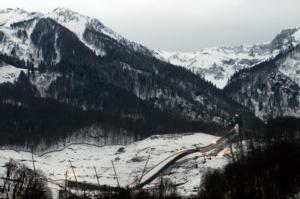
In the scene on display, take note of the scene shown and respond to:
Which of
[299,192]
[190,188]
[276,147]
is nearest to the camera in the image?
[299,192]

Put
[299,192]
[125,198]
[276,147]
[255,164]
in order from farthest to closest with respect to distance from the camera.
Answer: [276,147]
[255,164]
[125,198]
[299,192]

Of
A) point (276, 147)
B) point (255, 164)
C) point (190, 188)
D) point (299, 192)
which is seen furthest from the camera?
point (190, 188)

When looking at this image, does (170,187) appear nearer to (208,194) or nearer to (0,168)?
(208,194)

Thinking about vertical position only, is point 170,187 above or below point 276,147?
below

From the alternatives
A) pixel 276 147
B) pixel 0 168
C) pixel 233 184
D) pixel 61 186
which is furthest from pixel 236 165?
pixel 0 168

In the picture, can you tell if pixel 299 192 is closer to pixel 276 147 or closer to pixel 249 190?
pixel 249 190

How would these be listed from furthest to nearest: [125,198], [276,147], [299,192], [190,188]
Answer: [190,188], [276,147], [125,198], [299,192]

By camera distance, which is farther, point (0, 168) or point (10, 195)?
point (0, 168)

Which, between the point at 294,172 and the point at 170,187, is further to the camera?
the point at 170,187

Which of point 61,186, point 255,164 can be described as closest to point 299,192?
point 255,164
